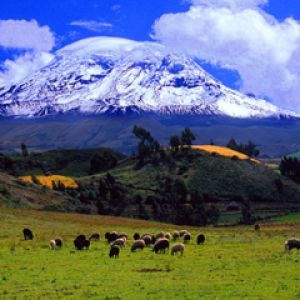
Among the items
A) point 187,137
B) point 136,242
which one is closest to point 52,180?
point 187,137

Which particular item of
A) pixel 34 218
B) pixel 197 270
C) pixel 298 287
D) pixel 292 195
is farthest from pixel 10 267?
pixel 292 195

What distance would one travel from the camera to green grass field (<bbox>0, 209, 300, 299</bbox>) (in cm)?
2631

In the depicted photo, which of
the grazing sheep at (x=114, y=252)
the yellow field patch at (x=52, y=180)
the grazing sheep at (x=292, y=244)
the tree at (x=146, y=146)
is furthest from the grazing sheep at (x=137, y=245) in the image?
the tree at (x=146, y=146)

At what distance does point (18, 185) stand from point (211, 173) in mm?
59159

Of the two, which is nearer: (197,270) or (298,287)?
(298,287)

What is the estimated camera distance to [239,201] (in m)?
147

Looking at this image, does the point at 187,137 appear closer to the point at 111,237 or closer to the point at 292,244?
the point at 111,237

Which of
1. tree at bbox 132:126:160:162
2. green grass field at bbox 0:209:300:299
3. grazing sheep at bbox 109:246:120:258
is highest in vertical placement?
tree at bbox 132:126:160:162

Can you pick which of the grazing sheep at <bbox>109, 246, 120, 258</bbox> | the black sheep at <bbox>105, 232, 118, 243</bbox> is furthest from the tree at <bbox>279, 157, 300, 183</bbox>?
the grazing sheep at <bbox>109, 246, 120, 258</bbox>

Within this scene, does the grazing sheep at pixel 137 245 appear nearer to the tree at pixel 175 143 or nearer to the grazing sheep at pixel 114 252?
the grazing sheep at pixel 114 252

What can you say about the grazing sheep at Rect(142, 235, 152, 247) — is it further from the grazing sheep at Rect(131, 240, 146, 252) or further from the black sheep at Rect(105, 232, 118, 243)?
the black sheep at Rect(105, 232, 118, 243)

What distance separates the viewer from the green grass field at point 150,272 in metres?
26.3

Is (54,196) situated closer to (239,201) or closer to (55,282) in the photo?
(239,201)

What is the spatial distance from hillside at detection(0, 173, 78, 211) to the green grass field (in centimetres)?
5387
